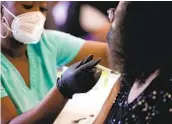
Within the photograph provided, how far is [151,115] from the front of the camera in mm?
1095

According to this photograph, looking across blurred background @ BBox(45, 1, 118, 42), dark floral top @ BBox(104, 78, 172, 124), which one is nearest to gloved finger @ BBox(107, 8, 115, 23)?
blurred background @ BBox(45, 1, 118, 42)

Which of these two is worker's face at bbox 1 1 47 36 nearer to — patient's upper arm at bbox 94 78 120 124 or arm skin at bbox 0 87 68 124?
arm skin at bbox 0 87 68 124

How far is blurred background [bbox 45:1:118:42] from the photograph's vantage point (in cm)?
134

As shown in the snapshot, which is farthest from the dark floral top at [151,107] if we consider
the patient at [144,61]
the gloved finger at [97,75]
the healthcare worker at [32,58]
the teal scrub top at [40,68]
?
the teal scrub top at [40,68]

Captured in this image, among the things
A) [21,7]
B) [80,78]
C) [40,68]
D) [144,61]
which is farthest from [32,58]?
[144,61]

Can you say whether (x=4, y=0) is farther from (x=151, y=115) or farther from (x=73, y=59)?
(x=151, y=115)

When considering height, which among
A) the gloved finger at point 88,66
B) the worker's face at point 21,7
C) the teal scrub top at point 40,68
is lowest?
the teal scrub top at point 40,68

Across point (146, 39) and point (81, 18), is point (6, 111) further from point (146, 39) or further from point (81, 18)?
point (146, 39)

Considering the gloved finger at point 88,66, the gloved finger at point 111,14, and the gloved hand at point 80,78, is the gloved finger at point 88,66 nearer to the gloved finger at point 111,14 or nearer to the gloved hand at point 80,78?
the gloved hand at point 80,78

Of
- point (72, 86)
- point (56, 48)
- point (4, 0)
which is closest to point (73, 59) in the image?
point (56, 48)

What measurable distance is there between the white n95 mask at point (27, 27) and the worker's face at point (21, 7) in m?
0.01

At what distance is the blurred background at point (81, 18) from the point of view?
1.34 metres

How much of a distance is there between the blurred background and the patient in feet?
0.40

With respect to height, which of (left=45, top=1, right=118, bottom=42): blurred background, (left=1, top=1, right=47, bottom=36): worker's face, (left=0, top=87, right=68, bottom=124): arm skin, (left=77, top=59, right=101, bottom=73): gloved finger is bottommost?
(left=0, top=87, right=68, bottom=124): arm skin
